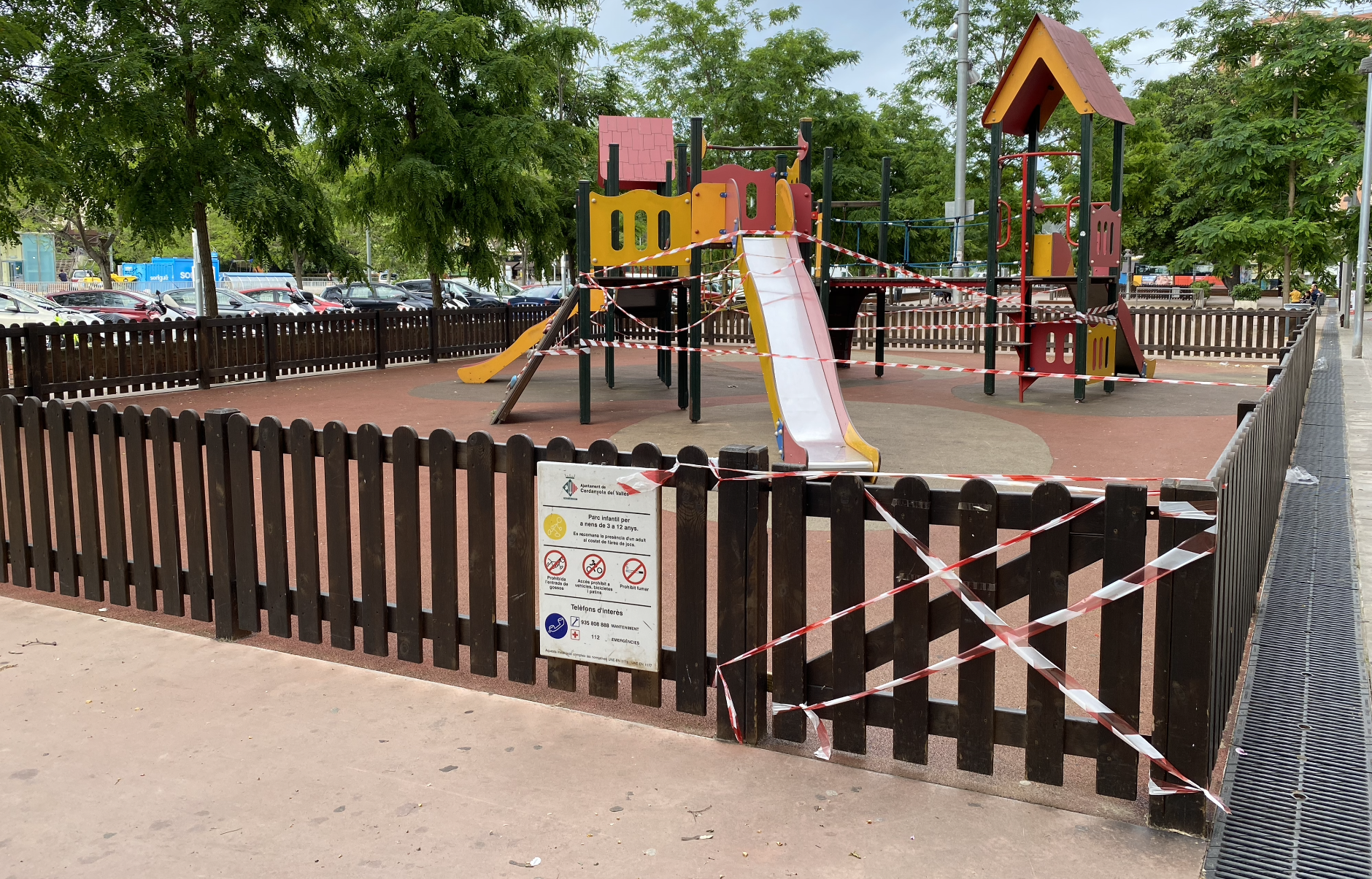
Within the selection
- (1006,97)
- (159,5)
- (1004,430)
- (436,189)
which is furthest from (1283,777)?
(436,189)

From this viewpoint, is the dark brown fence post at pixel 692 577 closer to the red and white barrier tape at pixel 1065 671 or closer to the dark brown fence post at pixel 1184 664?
the red and white barrier tape at pixel 1065 671

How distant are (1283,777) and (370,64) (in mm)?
21877

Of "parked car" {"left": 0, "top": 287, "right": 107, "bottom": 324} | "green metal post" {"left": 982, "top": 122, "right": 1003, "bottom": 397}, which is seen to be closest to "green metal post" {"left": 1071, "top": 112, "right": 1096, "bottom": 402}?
"green metal post" {"left": 982, "top": 122, "right": 1003, "bottom": 397}

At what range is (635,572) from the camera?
418cm

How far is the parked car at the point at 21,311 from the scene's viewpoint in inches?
1043

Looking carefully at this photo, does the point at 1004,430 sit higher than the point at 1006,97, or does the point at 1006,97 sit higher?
the point at 1006,97

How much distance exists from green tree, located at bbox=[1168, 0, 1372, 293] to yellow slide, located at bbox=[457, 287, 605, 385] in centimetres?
1952

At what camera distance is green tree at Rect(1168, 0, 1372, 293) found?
90.2 feet

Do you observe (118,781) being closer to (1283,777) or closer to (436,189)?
(1283,777)

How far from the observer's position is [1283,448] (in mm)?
8281

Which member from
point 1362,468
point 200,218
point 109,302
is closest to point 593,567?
point 1362,468

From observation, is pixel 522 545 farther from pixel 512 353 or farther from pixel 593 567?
pixel 512 353

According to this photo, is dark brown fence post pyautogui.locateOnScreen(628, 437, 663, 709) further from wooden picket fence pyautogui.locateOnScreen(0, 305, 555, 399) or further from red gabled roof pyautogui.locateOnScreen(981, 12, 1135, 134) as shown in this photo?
wooden picket fence pyautogui.locateOnScreen(0, 305, 555, 399)

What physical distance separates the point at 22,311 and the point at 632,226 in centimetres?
2007
